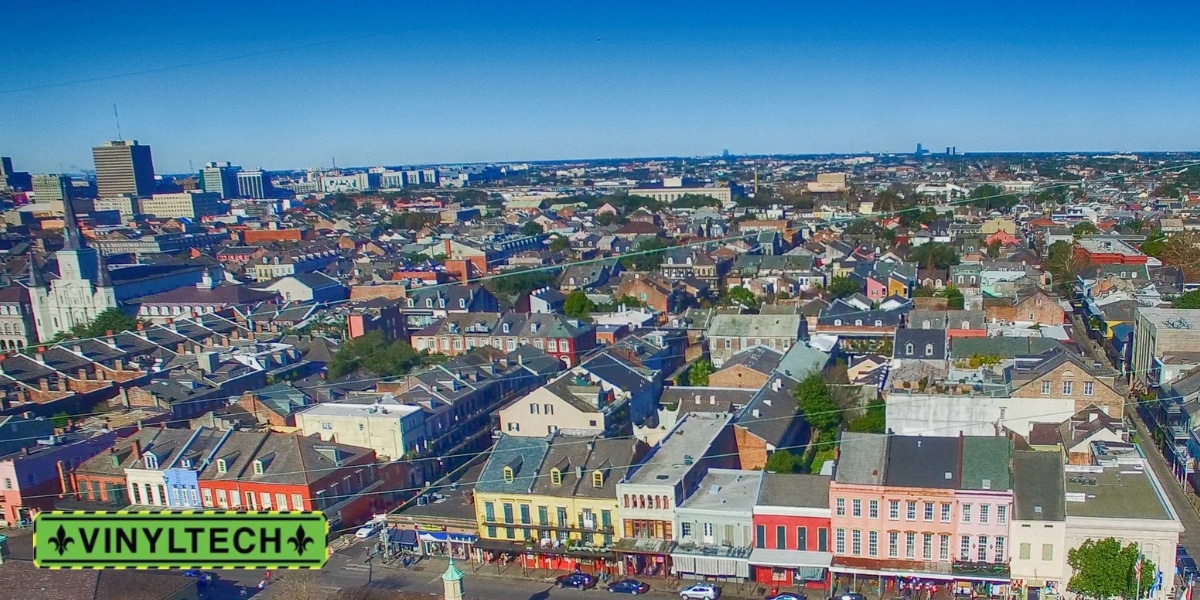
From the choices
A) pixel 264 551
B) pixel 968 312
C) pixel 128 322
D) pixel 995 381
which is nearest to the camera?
pixel 264 551

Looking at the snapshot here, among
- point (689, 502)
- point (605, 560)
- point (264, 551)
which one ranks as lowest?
point (605, 560)

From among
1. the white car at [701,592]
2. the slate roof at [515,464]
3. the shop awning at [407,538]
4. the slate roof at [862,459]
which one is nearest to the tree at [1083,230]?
the slate roof at [862,459]

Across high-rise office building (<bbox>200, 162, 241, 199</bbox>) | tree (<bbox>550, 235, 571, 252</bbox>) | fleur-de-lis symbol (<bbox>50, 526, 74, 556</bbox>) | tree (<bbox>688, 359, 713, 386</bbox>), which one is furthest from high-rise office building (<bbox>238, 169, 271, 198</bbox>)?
fleur-de-lis symbol (<bbox>50, 526, 74, 556</bbox>)

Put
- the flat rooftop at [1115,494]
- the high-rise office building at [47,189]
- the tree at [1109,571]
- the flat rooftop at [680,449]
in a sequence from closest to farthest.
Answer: the tree at [1109,571], the flat rooftop at [1115,494], the flat rooftop at [680,449], the high-rise office building at [47,189]

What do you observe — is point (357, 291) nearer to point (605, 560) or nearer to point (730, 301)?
point (730, 301)

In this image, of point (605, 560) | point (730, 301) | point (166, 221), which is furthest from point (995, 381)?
point (166, 221)

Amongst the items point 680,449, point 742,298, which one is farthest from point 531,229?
point 680,449

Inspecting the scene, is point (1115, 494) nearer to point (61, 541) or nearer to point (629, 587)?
point (629, 587)

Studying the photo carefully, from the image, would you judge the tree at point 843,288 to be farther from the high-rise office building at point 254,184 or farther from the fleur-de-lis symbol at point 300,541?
the high-rise office building at point 254,184
